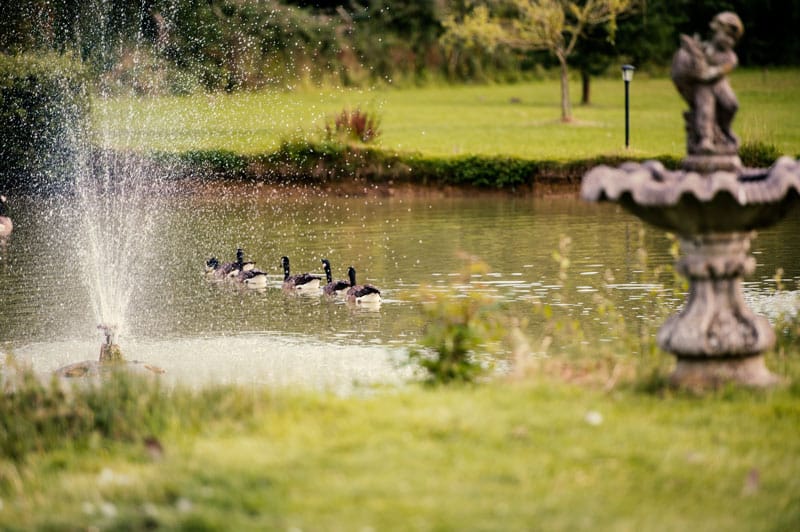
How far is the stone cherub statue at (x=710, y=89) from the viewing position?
9969 millimetres

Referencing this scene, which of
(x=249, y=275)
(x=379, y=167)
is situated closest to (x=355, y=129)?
(x=379, y=167)

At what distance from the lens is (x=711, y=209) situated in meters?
9.52

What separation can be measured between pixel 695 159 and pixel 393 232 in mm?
16816

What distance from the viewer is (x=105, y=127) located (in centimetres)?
4262

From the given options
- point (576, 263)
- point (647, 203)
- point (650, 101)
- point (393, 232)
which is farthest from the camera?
point (650, 101)

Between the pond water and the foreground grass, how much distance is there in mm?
1865

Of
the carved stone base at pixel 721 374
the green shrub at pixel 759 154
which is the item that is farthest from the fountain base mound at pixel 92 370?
the green shrub at pixel 759 154

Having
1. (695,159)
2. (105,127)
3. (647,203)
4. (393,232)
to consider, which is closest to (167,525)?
(647,203)

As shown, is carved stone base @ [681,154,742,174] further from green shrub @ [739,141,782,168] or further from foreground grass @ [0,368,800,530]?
green shrub @ [739,141,782,168]

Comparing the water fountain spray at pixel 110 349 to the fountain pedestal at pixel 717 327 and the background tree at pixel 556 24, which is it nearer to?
the fountain pedestal at pixel 717 327

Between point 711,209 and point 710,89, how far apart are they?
113 cm

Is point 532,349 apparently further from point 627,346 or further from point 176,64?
point 176,64

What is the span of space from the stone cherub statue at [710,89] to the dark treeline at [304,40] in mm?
32633

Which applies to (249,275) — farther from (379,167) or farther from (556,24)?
(556,24)
